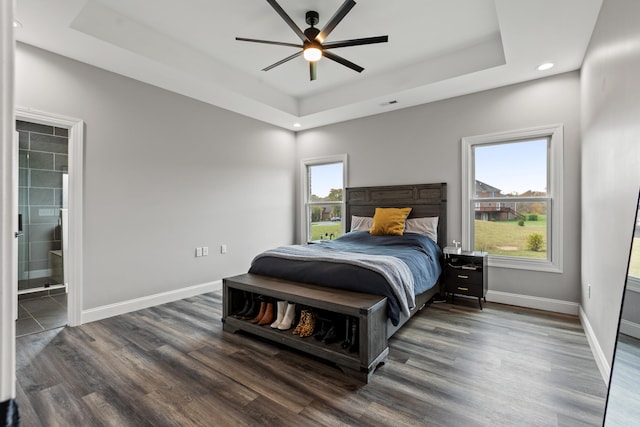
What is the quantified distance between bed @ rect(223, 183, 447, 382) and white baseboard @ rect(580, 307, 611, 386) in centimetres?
129

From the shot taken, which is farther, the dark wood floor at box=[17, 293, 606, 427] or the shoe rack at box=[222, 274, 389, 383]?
the shoe rack at box=[222, 274, 389, 383]

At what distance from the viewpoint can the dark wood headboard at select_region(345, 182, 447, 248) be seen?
4.10m

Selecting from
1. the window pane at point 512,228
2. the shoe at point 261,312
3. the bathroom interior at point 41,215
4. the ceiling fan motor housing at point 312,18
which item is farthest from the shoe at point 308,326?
the bathroom interior at point 41,215

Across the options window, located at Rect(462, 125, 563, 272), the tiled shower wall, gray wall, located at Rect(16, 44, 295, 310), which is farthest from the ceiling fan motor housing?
the tiled shower wall

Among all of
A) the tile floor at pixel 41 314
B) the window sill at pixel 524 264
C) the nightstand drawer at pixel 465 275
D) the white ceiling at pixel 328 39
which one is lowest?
the tile floor at pixel 41 314

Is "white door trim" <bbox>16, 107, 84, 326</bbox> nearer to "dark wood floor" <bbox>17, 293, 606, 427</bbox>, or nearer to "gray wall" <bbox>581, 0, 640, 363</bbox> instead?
"dark wood floor" <bbox>17, 293, 606, 427</bbox>

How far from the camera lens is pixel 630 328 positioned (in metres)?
1.19

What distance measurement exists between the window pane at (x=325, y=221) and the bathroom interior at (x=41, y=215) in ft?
12.0

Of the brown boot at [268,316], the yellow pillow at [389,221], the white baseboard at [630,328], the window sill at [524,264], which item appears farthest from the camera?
the yellow pillow at [389,221]

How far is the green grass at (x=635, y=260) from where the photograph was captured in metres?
1.24

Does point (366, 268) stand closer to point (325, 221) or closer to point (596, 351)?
point (596, 351)

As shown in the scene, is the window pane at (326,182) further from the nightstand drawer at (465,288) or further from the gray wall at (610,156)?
the gray wall at (610,156)

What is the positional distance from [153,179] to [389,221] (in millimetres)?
2999

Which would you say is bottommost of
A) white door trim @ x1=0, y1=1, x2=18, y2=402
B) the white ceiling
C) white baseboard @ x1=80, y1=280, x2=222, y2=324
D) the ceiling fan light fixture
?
white baseboard @ x1=80, y1=280, x2=222, y2=324
